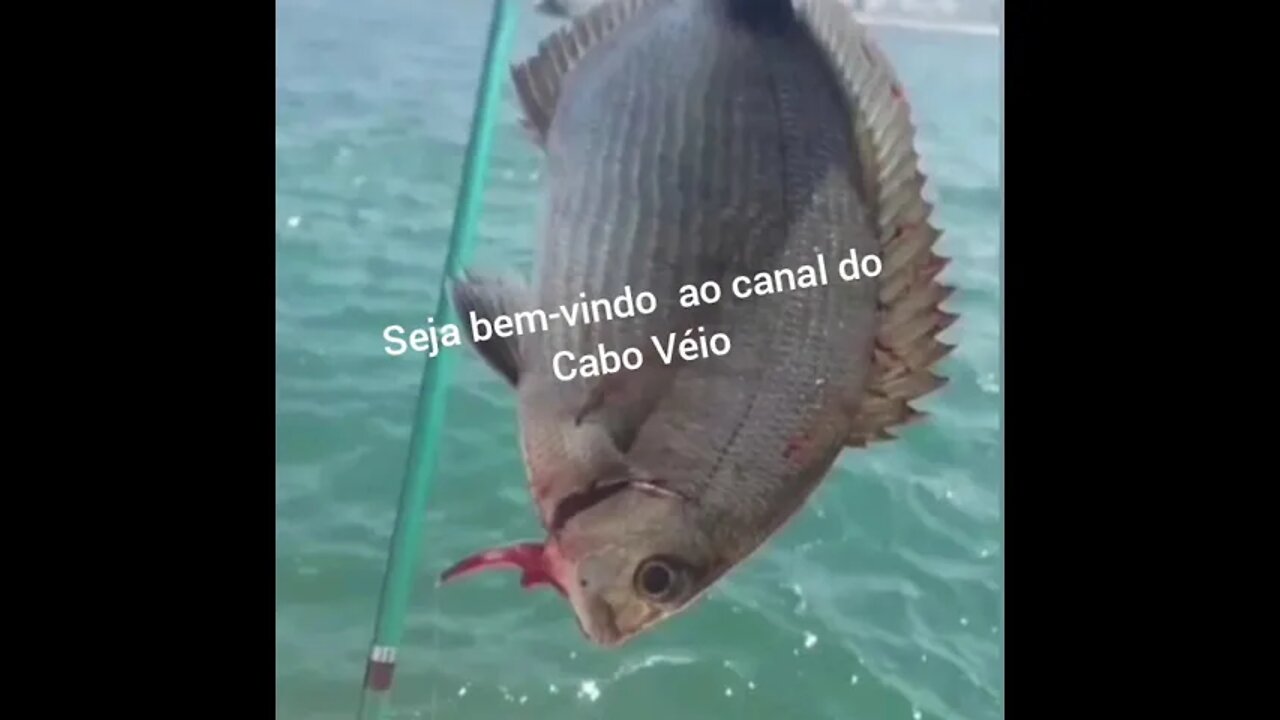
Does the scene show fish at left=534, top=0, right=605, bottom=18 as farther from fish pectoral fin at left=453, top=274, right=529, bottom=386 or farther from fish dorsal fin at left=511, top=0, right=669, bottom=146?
fish pectoral fin at left=453, top=274, right=529, bottom=386

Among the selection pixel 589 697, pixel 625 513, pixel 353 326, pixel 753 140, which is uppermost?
pixel 753 140

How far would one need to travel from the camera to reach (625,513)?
3.84ft

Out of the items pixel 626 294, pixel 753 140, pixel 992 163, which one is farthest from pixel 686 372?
pixel 992 163

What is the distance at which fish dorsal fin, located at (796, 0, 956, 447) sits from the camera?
120cm

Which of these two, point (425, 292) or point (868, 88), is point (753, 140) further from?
point (425, 292)

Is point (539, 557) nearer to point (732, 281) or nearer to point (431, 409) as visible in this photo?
point (431, 409)

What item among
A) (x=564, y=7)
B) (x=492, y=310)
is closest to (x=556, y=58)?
(x=564, y=7)

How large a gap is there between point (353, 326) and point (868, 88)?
469 mm

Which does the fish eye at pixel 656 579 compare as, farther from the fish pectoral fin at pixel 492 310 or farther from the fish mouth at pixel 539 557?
the fish pectoral fin at pixel 492 310

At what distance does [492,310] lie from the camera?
1.20 metres

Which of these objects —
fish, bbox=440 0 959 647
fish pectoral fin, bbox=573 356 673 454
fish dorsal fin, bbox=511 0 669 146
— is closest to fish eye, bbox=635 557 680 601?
fish, bbox=440 0 959 647

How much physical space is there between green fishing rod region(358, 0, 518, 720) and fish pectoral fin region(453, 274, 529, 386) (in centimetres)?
1

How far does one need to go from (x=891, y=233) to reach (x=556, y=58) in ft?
1.02

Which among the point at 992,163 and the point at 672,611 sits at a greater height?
the point at 992,163
